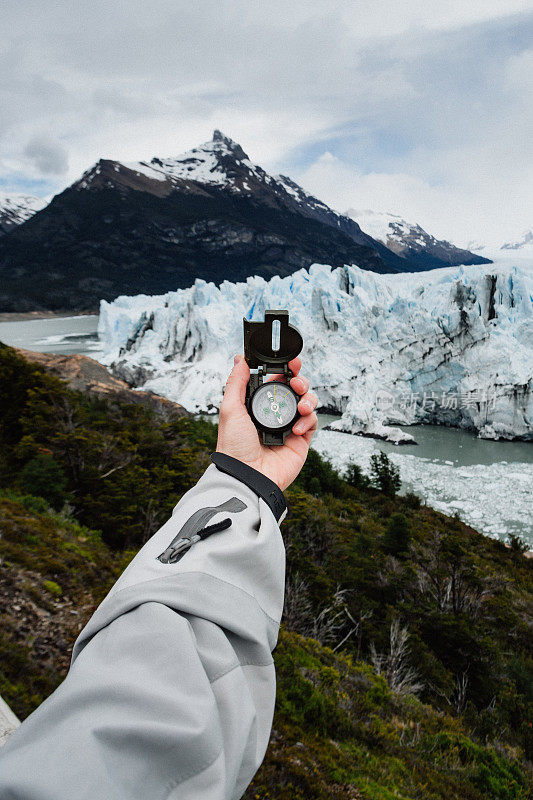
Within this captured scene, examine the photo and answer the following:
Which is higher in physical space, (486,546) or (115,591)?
(115,591)

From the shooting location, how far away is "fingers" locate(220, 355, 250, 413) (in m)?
1.66

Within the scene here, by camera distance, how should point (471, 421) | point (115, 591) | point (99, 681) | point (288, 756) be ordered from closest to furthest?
point (99, 681), point (115, 591), point (288, 756), point (471, 421)

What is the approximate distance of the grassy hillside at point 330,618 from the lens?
224 centimetres

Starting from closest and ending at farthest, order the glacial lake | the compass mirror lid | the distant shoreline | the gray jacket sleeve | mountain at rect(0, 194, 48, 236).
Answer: the gray jacket sleeve, the compass mirror lid, the glacial lake, the distant shoreline, mountain at rect(0, 194, 48, 236)

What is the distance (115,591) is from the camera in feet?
2.39

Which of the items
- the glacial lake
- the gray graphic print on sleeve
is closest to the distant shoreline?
the glacial lake

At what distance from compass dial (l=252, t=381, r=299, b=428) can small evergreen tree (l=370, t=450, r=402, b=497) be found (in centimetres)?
1353

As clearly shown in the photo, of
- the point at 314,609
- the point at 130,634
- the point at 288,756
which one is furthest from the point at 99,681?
the point at 314,609

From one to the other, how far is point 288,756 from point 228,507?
1.92 m

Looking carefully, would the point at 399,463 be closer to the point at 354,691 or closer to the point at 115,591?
the point at 354,691

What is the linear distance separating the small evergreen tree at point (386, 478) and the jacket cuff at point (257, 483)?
46.1 feet

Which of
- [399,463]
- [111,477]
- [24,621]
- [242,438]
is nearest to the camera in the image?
[242,438]

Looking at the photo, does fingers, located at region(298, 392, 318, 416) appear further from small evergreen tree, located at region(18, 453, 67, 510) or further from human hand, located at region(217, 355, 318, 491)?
small evergreen tree, located at region(18, 453, 67, 510)

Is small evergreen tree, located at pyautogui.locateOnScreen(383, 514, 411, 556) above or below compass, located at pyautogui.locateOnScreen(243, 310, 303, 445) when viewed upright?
below
